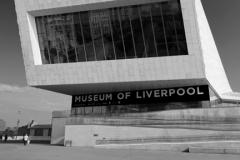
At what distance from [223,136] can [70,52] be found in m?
20.9

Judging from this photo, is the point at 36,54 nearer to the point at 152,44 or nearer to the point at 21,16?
the point at 21,16

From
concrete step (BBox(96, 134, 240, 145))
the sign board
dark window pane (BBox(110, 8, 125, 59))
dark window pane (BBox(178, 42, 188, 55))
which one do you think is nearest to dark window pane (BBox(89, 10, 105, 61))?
dark window pane (BBox(110, 8, 125, 59))

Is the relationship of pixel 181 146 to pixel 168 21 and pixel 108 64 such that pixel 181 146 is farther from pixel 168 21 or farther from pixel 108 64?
pixel 168 21

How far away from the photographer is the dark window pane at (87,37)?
2925 centimetres

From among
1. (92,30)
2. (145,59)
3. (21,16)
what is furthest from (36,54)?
(145,59)

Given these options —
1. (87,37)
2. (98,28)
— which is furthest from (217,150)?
(87,37)

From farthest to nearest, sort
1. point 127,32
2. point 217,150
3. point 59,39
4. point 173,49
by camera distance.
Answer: point 59,39, point 127,32, point 173,49, point 217,150

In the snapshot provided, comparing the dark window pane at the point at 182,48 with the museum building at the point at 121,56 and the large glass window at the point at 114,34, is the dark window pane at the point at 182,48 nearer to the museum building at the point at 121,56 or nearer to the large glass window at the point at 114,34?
the large glass window at the point at 114,34

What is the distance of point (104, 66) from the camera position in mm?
28875

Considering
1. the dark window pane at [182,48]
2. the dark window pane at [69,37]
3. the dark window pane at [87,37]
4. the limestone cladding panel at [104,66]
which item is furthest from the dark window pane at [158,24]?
the dark window pane at [69,37]

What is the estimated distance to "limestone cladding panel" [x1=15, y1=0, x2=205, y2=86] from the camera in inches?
1019

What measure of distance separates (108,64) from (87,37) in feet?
14.7

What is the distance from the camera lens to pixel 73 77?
29.9m

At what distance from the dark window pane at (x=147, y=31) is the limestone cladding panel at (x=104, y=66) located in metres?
1.14
